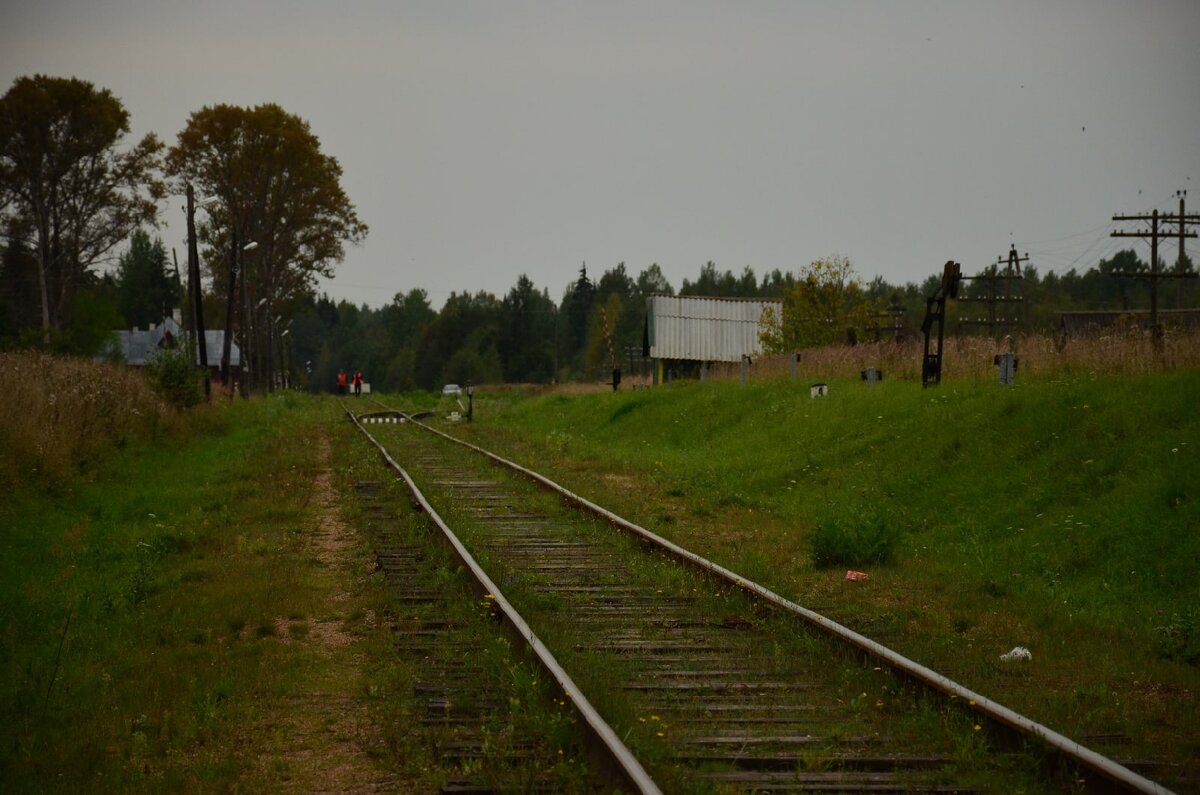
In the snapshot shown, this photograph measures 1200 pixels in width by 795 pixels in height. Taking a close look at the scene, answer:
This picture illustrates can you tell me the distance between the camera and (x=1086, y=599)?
953cm

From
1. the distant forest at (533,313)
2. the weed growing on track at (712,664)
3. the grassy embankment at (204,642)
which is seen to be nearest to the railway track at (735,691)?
the weed growing on track at (712,664)

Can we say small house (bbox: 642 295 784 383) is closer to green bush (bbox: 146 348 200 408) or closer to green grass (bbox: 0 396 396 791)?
green bush (bbox: 146 348 200 408)

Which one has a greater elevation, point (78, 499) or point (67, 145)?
point (67, 145)

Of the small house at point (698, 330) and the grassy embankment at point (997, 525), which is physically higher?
the small house at point (698, 330)

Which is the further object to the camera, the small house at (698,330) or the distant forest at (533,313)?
the distant forest at (533,313)

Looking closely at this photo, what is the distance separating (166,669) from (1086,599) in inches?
271

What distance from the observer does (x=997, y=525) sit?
12.2 m

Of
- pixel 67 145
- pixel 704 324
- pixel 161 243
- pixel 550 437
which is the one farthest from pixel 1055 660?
pixel 161 243

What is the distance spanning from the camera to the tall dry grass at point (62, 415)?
643 inches

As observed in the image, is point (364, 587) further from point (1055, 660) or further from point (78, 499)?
point (78, 499)

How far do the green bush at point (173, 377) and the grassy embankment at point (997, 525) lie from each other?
1421 centimetres

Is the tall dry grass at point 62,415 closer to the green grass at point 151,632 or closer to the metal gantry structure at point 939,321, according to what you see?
the green grass at point 151,632

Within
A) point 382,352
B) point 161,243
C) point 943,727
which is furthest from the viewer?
point 382,352

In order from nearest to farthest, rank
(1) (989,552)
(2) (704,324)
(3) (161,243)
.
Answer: (1) (989,552) < (2) (704,324) < (3) (161,243)
